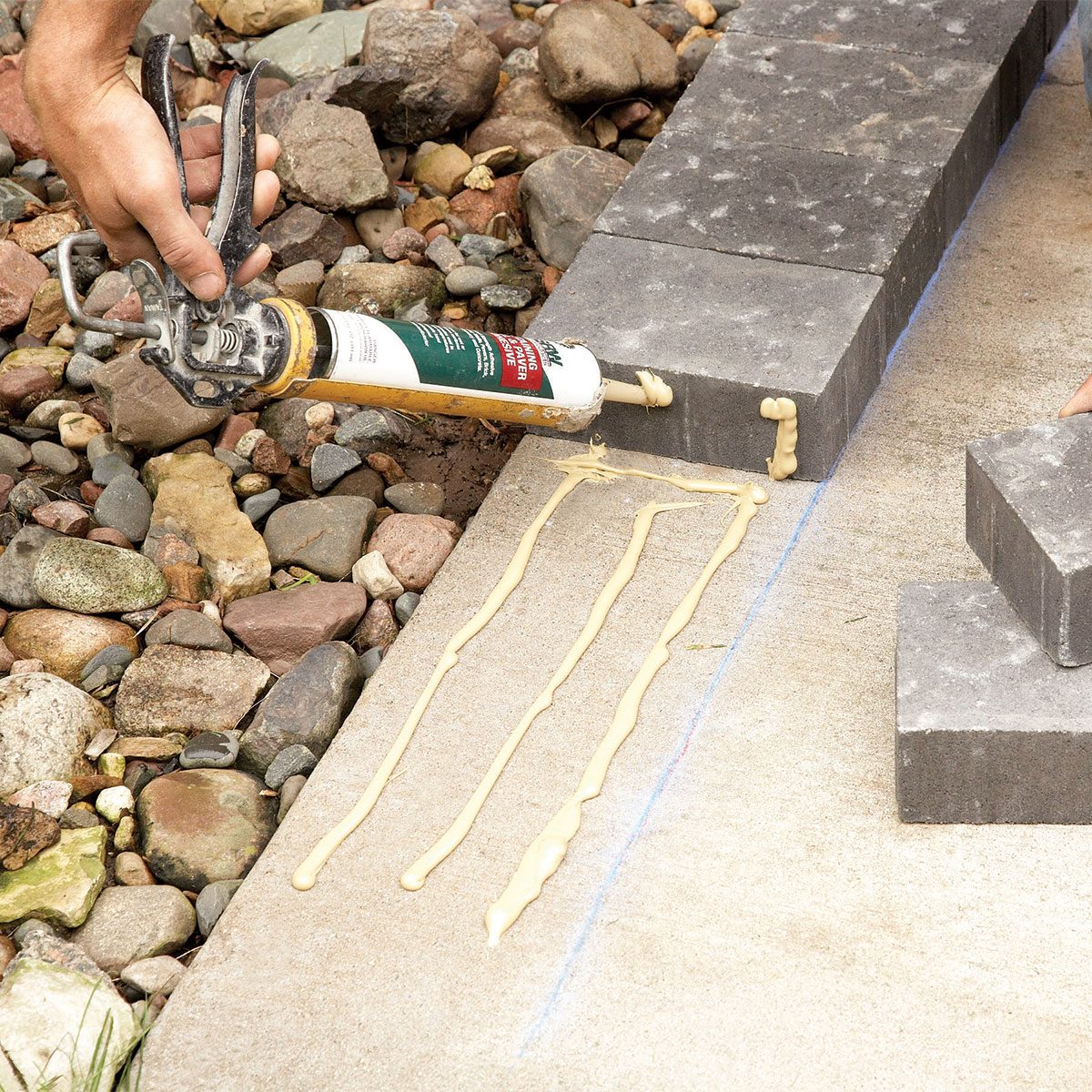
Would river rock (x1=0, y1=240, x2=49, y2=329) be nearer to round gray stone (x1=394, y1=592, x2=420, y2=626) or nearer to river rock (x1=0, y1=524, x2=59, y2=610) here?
river rock (x1=0, y1=524, x2=59, y2=610)

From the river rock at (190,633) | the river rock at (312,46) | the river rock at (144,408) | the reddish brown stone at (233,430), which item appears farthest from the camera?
the river rock at (312,46)

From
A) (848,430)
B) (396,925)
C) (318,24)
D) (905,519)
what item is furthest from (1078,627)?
(318,24)

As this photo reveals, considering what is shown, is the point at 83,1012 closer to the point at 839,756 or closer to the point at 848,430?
the point at 839,756

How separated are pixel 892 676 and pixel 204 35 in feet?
11.2

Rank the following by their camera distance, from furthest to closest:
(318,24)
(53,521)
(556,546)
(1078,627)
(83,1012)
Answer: (318,24) < (53,521) < (556,546) < (1078,627) < (83,1012)

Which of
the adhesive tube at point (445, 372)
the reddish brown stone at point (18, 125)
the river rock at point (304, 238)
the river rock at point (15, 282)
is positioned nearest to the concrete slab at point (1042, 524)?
the adhesive tube at point (445, 372)

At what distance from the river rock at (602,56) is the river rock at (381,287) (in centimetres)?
88

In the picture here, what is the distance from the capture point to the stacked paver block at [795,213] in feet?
10.8

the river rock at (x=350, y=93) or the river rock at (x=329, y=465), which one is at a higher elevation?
the river rock at (x=350, y=93)

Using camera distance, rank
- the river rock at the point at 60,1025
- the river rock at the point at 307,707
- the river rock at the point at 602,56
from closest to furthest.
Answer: the river rock at the point at 60,1025
the river rock at the point at 307,707
the river rock at the point at 602,56

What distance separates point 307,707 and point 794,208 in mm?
1729

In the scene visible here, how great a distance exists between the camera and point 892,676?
111 inches

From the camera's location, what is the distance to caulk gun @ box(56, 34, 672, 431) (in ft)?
8.45

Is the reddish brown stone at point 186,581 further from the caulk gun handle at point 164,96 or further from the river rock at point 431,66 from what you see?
the river rock at point 431,66
